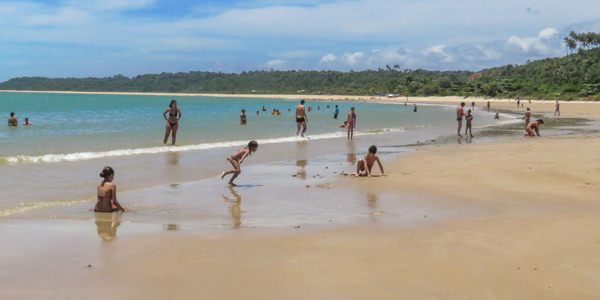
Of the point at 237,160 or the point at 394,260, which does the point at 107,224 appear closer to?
the point at 394,260

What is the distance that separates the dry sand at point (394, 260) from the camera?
4.46m

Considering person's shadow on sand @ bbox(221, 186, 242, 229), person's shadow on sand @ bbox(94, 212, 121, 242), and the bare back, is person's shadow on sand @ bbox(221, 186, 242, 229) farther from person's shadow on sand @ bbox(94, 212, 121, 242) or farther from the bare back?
the bare back

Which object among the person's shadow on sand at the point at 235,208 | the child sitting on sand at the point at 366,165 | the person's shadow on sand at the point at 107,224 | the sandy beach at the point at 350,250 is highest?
the child sitting on sand at the point at 366,165

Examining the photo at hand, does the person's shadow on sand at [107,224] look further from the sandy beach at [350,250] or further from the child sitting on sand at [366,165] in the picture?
the child sitting on sand at [366,165]

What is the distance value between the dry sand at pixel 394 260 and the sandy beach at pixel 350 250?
14 millimetres

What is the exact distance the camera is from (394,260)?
5.26 m

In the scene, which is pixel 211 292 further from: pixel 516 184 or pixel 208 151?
pixel 208 151

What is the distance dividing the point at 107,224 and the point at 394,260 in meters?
4.11

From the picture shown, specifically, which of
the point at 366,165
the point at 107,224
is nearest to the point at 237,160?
the point at 366,165

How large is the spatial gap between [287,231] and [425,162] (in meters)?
7.86

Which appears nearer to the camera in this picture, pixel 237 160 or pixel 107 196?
pixel 107 196

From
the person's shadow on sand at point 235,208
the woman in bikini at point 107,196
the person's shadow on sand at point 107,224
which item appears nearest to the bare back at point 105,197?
the woman in bikini at point 107,196

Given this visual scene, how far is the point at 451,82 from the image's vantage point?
105 m

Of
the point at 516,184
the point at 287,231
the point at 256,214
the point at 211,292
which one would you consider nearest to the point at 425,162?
the point at 516,184
